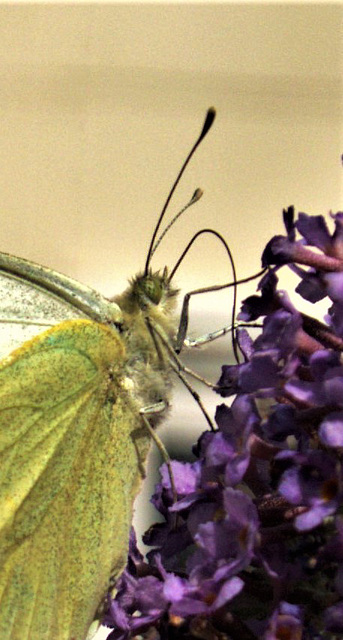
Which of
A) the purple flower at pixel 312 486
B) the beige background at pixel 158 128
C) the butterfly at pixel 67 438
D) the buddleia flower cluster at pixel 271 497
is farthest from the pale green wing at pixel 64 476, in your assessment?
the beige background at pixel 158 128

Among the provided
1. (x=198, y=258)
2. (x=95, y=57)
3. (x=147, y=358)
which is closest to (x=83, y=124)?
(x=95, y=57)

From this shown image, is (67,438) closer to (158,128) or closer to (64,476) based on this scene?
(64,476)

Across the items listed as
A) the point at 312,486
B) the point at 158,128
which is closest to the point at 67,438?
the point at 312,486

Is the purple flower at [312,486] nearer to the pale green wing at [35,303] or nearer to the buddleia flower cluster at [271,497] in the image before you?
the buddleia flower cluster at [271,497]

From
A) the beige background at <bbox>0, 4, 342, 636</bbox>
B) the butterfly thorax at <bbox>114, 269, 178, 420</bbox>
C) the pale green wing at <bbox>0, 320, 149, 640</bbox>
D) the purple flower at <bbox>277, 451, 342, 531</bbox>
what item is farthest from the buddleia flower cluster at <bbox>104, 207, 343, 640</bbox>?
the beige background at <bbox>0, 4, 342, 636</bbox>

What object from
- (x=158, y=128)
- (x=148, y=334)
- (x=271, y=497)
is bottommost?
(x=271, y=497)

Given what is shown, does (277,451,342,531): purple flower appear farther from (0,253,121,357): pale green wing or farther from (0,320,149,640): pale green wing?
(0,253,121,357): pale green wing
